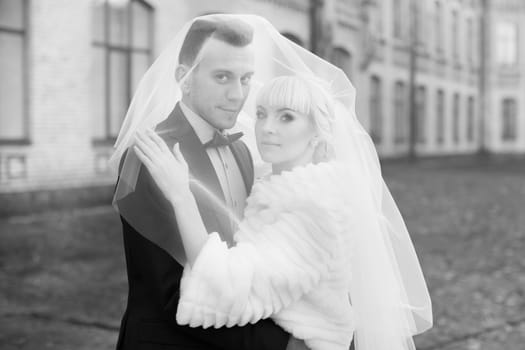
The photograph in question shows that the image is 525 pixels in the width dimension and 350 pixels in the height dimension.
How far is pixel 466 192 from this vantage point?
16.7 metres

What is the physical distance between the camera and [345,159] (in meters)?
1.73

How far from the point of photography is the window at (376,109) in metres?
24.8

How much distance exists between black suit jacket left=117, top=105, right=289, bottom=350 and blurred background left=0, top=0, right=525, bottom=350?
143 inches

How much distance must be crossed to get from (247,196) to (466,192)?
51.6ft

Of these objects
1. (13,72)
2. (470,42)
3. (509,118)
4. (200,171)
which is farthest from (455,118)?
(200,171)

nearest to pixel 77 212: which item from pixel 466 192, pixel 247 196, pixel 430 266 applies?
pixel 430 266

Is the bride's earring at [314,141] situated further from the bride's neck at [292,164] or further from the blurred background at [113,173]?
the blurred background at [113,173]

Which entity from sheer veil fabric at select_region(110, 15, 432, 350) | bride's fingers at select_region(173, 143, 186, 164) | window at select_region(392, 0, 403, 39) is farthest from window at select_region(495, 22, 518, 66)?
bride's fingers at select_region(173, 143, 186, 164)

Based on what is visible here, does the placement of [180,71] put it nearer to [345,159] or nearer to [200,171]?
[200,171]

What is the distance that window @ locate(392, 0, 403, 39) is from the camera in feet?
87.1

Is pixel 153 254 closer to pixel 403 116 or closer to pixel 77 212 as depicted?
pixel 77 212

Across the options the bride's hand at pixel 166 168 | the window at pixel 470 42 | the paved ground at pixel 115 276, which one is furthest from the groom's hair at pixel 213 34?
the window at pixel 470 42

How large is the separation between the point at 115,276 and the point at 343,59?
16.5m

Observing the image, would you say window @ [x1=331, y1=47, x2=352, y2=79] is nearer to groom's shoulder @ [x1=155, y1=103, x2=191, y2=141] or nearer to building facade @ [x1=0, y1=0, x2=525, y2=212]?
building facade @ [x1=0, y1=0, x2=525, y2=212]
